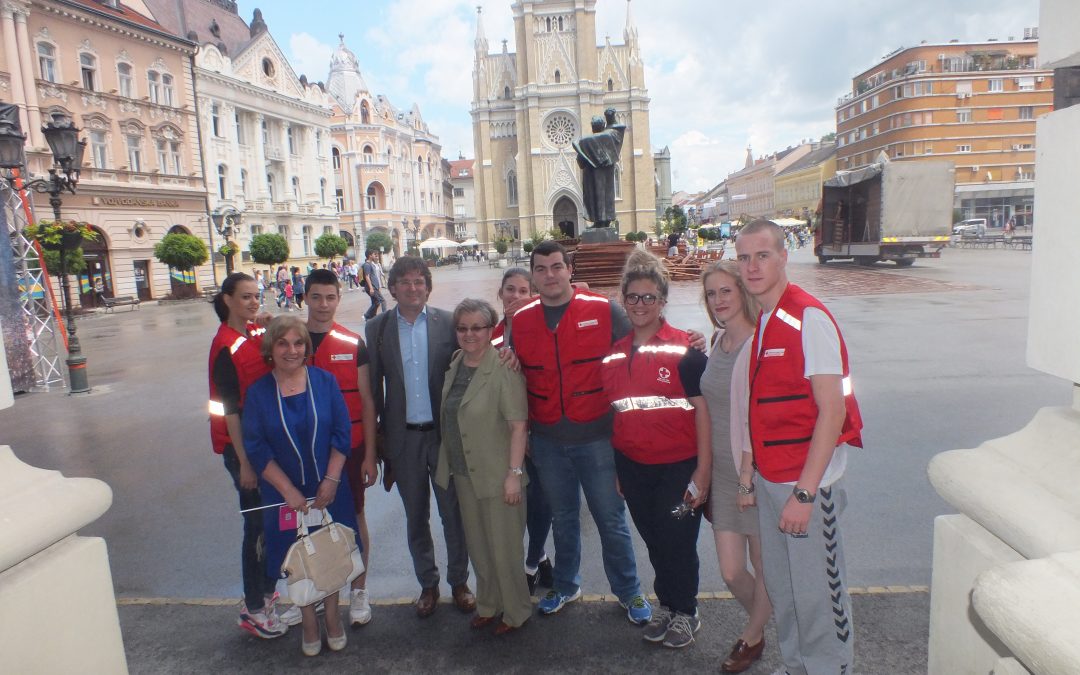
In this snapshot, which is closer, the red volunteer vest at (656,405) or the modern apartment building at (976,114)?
the red volunteer vest at (656,405)

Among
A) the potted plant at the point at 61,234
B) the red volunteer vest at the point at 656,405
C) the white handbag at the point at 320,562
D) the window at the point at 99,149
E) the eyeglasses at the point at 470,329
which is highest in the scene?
the window at the point at 99,149

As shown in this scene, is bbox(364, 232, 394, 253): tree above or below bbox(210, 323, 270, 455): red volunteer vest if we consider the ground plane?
above

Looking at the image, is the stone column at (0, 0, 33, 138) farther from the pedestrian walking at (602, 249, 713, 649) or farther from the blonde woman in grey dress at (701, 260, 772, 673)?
the blonde woman in grey dress at (701, 260, 772, 673)

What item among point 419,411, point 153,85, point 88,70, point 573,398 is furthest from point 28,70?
point 573,398

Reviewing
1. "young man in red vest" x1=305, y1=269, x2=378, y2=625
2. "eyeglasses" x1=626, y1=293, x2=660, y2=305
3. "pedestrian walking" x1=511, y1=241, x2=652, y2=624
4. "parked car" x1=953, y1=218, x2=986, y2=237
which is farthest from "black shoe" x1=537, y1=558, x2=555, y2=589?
"parked car" x1=953, y1=218, x2=986, y2=237

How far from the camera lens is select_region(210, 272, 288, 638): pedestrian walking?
134 inches

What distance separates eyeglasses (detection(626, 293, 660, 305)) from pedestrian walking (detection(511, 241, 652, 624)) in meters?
0.25

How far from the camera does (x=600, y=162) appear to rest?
65.1ft

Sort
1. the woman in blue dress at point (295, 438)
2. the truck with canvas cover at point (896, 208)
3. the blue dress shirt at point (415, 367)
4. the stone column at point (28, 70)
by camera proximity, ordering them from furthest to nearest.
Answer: the stone column at point (28, 70), the truck with canvas cover at point (896, 208), the blue dress shirt at point (415, 367), the woman in blue dress at point (295, 438)

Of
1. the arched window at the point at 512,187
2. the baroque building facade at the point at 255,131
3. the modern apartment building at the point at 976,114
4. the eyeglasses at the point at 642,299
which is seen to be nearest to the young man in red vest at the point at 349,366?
the eyeglasses at the point at 642,299

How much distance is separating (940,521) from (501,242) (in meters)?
49.6

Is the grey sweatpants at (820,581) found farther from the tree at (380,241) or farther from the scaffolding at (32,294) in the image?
the tree at (380,241)

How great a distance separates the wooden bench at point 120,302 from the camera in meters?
28.2

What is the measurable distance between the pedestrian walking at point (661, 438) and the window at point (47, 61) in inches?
1397
